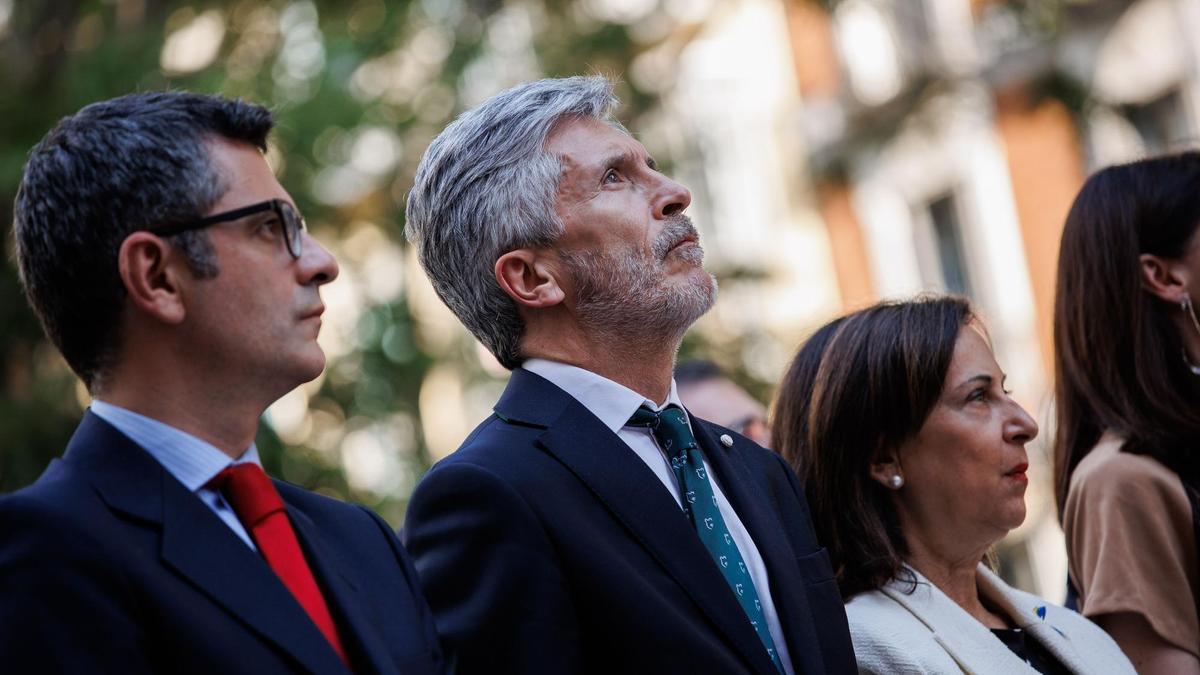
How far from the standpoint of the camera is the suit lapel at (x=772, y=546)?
3.12 metres

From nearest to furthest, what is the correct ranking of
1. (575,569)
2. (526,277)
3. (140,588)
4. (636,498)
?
(140,588)
(575,569)
(636,498)
(526,277)

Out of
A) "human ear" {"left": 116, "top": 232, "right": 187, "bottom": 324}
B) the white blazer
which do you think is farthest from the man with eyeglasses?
the white blazer

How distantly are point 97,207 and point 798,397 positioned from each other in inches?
82.4

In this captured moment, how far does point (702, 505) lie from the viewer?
125 inches

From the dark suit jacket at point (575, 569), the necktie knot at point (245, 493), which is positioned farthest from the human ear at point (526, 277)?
the necktie knot at point (245, 493)

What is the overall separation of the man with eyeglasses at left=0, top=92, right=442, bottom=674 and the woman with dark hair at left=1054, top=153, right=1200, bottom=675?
209 cm

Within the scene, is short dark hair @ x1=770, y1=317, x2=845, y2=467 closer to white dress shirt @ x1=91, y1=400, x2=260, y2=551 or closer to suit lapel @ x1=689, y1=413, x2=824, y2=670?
suit lapel @ x1=689, y1=413, x2=824, y2=670

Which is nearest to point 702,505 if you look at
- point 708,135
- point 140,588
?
point 140,588

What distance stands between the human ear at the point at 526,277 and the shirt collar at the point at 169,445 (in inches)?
41.5

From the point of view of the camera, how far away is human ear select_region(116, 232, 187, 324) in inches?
95.9

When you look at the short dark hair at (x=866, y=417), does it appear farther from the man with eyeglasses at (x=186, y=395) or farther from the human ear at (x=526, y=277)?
the man with eyeglasses at (x=186, y=395)

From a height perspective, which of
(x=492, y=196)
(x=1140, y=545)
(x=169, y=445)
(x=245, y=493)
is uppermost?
(x=492, y=196)

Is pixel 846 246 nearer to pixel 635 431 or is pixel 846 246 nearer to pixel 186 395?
pixel 635 431

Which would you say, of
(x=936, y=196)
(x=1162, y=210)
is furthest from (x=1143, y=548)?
(x=936, y=196)
